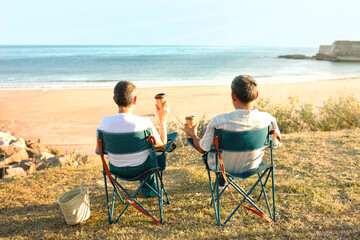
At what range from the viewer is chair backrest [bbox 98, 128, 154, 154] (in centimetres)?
274

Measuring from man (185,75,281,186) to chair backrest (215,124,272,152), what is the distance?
0.14ft

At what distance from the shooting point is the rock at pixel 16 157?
6.71 metres

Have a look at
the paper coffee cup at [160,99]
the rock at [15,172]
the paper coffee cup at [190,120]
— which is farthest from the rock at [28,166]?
the paper coffee cup at [190,120]

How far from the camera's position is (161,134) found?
3.05 metres

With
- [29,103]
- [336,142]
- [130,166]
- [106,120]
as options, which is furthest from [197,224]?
[29,103]

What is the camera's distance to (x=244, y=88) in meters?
2.62

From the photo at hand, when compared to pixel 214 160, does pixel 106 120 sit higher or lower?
higher

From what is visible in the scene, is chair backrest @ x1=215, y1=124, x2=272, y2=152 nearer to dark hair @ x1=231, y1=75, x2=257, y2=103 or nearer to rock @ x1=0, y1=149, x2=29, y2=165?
dark hair @ x1=231, y1=75, x2=257, y2=103

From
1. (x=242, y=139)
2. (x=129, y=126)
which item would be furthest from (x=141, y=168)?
(x=242, y=139)

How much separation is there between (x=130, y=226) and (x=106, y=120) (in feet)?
4.17

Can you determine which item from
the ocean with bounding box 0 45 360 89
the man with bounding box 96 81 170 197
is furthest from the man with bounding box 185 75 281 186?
the ocean with bounding box 0 45 360 89

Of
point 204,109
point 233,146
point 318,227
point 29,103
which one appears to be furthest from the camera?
point 29,103

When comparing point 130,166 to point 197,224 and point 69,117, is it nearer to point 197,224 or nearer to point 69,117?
point 197,224

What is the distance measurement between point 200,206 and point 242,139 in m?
1.31
